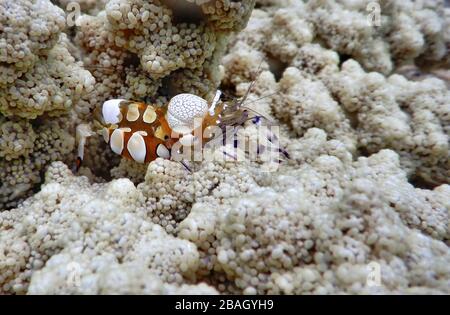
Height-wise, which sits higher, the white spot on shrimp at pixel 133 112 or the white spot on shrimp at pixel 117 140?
the white spot on shrimp at pixel 133 112

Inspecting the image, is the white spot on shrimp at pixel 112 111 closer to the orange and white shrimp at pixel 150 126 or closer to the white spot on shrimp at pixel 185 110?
the orange and white shrimp at pixel 150 126

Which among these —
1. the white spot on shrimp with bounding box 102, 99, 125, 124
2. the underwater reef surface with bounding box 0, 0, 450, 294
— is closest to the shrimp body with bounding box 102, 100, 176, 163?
the white spot on shrimp with bounding box 102, 99, 125, 124

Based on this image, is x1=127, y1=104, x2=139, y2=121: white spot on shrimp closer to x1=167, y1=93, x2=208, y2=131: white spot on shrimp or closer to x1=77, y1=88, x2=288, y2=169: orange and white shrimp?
x1=77, y1=88, x2=288, y2=169: orange and white shrimp

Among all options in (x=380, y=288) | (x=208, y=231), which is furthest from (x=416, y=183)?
(x=208, y=231)

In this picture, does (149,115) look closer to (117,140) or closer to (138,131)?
(138,131)

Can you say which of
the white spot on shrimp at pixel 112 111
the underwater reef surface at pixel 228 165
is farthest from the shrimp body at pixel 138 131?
the underwater reef surface at pixel 228 165

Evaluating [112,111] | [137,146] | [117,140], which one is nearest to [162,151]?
[137,146]

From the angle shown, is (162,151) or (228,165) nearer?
(228,165)

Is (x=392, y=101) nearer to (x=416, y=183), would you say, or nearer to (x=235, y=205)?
(x=416, y=183)
